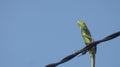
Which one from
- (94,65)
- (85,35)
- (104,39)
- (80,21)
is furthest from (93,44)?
(80,21)

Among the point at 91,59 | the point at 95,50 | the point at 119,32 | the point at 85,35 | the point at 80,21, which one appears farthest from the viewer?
the point at 80,21

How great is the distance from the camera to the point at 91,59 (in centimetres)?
512

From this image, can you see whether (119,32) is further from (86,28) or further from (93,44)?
(86,28)

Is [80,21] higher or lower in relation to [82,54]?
higher

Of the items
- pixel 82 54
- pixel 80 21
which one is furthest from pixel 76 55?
pixel 80 21

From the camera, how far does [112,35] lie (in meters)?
3.87

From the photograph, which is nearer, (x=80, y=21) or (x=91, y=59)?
(x=91, y=59)

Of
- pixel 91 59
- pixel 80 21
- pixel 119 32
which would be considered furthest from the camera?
pixel 80 21

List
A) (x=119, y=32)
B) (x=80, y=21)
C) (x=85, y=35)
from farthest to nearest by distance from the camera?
(x=80, y=21) < (x=85, y=35) < (x=119, y=32)

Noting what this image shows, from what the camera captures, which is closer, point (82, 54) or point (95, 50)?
point (82, 54)

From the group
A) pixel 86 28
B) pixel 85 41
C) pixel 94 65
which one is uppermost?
pixel 86 28

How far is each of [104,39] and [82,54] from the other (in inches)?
18.0

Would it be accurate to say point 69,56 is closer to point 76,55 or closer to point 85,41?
point 76,55

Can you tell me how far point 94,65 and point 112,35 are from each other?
4.40ft
